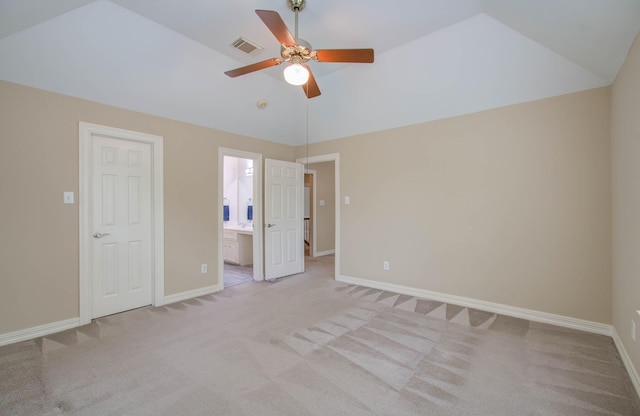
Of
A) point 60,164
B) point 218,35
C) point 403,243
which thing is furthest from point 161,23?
point 403,243

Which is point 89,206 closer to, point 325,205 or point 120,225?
point 120,225

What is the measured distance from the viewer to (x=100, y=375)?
6.94 ft

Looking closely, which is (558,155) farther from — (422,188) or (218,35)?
(218,35)

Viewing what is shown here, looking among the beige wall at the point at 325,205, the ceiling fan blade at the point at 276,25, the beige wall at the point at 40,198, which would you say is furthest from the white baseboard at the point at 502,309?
the beige wall at the point at 40,198

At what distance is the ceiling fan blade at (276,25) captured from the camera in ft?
6.11

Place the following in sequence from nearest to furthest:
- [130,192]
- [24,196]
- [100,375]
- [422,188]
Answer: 1. [100,375]
2. [24,196]
3. [130,192]
4. [422,188]

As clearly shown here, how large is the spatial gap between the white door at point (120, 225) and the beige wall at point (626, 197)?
468 cm

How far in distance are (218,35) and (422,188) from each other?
3.06 m

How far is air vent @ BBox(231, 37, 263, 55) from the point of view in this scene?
3.00 metres

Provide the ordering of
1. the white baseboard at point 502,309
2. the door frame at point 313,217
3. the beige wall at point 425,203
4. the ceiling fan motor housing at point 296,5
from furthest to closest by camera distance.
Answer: the door frame at point 313,217 < the white baseboard at point 502,309 < the beige wall at point 425,203 < the ceiling fan motor housing at point 296,5

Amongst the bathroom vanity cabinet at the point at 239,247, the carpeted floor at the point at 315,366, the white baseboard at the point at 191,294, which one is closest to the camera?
the carpeted floor at the point at 315,366

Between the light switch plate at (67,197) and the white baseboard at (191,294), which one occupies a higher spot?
the light switch plate at (67,197)

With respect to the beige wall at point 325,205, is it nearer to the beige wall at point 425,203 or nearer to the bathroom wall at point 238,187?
Result: the bathroom wall at point 238,187

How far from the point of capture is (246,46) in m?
3.09
